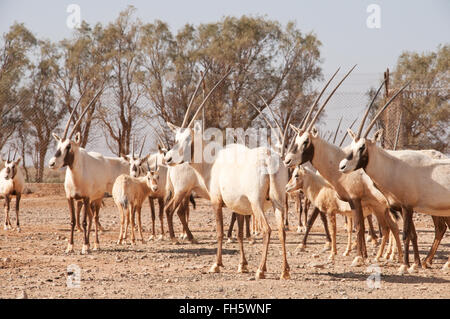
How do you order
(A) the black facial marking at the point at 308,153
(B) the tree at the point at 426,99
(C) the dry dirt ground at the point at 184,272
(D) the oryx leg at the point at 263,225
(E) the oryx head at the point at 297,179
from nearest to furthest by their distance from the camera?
(C) the dry dirt ground at the point at 184,272 < (D) the oryx leg at the point at 263,225 < (A) the black facial marking at the point at 308,153 < (E) the oryx head at the point at 297,179 < (B) the tree at the point at 426,99

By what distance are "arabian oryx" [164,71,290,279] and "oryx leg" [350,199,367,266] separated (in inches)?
74.2

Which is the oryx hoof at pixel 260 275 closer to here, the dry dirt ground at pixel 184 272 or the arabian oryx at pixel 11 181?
the dry dirt ground at pixel 184 272

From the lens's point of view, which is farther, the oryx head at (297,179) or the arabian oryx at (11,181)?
the arabian oryx at (11,181)

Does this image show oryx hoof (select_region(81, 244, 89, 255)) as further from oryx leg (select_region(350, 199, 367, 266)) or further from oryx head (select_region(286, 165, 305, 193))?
oryx leg (select_region(350, 199, 367, 266))

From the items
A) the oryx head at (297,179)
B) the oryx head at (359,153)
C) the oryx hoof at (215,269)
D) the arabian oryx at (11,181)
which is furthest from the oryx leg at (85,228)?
the arabian oryx at (11,181)

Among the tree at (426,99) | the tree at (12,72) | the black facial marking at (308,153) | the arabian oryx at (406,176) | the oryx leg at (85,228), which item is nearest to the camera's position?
the arabian oryx at (406,176)

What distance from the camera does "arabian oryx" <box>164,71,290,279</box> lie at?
340 inches

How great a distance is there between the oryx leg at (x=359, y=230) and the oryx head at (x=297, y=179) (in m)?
2.29

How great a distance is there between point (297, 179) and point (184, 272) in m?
4.25

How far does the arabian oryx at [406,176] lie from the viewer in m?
9.27

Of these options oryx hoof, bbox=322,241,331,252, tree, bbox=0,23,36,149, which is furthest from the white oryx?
tree, bbox=0,23,36,149

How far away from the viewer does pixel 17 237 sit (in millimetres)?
14586

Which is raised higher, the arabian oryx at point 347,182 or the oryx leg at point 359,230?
the arabian oryx at point 347,182
